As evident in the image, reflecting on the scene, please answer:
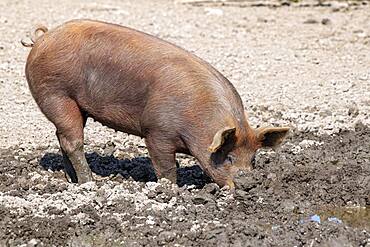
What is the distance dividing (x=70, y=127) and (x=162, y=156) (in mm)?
819

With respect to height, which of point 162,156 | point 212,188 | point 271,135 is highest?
point 271,135

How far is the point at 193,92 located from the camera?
6.77 meters

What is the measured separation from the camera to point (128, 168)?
26.2 feet

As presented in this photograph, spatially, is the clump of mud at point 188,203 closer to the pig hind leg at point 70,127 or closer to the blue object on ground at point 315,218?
the blue object on ground at point 315,218

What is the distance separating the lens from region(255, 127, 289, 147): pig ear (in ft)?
22.4

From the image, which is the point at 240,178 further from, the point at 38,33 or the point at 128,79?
the point at 38,33

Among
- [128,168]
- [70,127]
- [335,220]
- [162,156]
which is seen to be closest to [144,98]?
[162,156]

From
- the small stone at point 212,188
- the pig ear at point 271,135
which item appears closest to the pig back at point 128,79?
the pig ear at point 271,135

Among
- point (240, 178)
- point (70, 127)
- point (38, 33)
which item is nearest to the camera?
point (240, 178)

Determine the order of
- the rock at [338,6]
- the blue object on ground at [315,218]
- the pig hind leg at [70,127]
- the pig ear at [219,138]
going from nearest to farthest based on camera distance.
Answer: the pig ear at [219,138] < the blue object on ground at [315,218] < the pig hind leg at [70,127] < the rock at [338,6]

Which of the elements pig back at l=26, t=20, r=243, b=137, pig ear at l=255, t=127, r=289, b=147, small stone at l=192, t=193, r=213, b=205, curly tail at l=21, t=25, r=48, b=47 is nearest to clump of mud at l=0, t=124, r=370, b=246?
small stone at l=192, t=193, r=213, b=205

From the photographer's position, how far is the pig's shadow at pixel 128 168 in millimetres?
7688

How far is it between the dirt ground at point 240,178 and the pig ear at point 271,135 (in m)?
0.26

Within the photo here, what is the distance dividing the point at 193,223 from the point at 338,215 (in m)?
1.24
